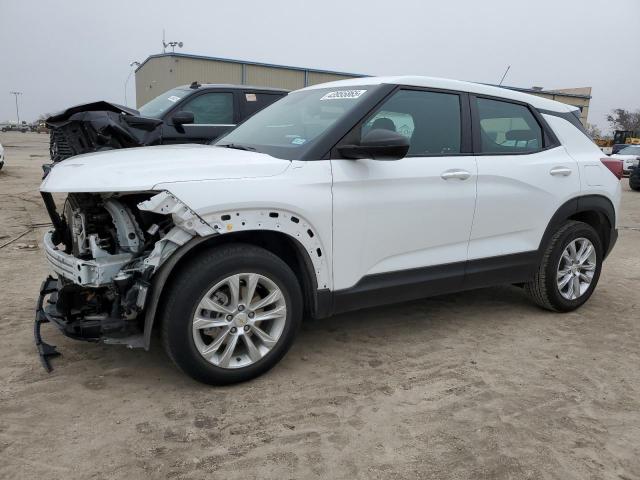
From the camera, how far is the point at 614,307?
4609 millimetres

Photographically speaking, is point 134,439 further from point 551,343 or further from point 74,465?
point 551,343

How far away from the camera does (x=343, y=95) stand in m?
3.51

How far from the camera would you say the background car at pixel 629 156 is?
771 inches

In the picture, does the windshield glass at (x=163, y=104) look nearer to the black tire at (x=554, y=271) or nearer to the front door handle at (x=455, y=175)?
the front door handle at (x=455, y=175)

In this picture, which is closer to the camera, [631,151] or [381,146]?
[381,146]

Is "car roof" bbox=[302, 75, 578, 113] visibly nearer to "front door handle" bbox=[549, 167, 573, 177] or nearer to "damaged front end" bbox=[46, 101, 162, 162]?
"front door handle" bbox=[549, 167, 573, 177]

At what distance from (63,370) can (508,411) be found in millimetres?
2597

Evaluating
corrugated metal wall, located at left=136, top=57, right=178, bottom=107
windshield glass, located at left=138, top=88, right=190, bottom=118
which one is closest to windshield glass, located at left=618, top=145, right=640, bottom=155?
corrugated metal wall, located at left=136, top=57, right=178, bottom=107

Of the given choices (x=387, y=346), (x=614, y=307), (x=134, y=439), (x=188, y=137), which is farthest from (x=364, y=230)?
(x=188, y=137)

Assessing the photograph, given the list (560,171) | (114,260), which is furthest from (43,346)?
(560,171)

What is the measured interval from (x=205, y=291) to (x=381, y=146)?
126 cm

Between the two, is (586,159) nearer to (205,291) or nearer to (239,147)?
(239,147)

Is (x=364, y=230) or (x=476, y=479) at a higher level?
(x=364, y=230)

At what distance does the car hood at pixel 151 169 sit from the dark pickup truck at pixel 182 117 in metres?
1.41
